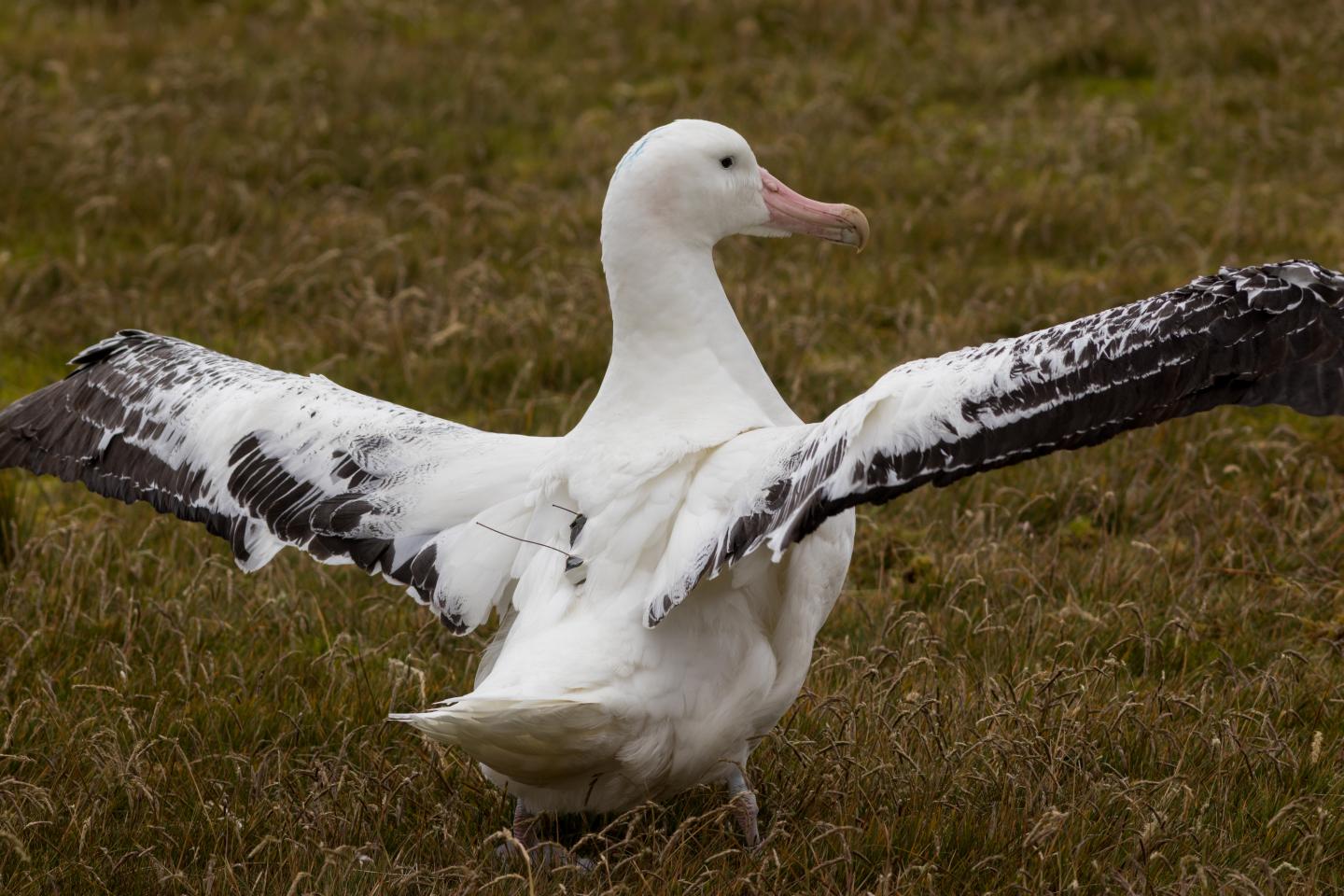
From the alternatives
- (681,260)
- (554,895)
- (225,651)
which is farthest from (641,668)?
(225,651)

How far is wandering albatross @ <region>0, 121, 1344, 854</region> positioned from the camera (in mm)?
3289

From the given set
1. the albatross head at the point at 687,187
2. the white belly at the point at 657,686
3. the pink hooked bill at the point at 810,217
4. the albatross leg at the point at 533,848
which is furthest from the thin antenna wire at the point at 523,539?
the pink hooked bill at the point at 810,217

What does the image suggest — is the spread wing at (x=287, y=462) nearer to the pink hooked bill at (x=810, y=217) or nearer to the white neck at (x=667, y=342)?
the white neck at (x=667, y=342)

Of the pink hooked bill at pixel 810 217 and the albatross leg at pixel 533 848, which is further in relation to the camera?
the pink hooked bill at pixel 810 217

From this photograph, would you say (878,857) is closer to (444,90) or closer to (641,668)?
(641,668)

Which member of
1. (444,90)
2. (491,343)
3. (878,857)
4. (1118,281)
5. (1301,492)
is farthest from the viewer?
(444,90)

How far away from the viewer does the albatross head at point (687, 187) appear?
13.5 feet

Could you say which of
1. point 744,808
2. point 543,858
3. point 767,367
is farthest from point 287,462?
point 767,367

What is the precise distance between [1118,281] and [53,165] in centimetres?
510

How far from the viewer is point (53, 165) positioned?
8883 mm

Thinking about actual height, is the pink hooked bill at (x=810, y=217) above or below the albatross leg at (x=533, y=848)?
above

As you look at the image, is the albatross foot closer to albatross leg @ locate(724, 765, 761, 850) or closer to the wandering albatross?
the wandering albatross

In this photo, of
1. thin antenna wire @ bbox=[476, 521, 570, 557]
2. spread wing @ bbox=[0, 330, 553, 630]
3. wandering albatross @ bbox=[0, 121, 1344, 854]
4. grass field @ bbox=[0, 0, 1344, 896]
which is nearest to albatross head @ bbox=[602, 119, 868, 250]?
wandering albatross @ bbox=[0, 121, 1344, 854]

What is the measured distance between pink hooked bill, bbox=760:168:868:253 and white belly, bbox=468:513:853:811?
0.91 metres
